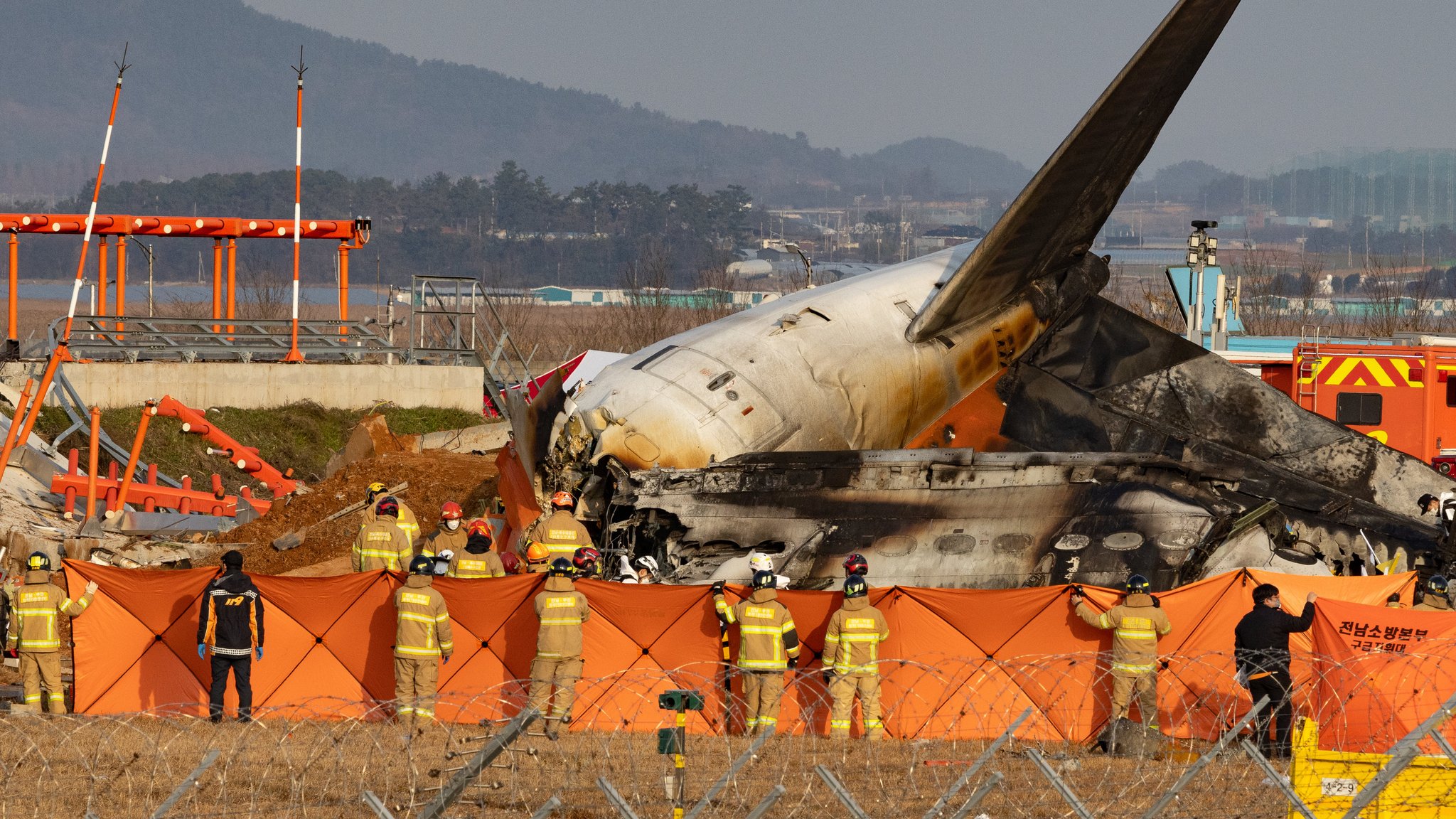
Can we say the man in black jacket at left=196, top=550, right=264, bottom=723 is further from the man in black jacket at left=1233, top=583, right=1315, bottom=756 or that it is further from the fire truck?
the fire truck

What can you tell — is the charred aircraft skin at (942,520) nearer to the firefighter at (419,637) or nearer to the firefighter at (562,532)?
the firefighter at (562,532)

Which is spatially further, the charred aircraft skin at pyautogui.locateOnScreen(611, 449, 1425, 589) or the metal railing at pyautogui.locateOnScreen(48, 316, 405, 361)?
the metal railing at pyautogui.locateOnScreen(48, 316, 405, 361)

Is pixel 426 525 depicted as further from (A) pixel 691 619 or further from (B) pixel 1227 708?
(B) pixel 1227 708

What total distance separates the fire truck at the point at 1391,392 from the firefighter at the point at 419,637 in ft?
54.3

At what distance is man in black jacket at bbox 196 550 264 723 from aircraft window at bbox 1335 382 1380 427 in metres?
19.1

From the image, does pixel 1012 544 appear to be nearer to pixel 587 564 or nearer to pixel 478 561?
pixel 587 564

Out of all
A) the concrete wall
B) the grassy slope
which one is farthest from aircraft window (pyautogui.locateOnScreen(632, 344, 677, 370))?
the concrete wall

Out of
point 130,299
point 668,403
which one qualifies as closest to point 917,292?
point 668,403

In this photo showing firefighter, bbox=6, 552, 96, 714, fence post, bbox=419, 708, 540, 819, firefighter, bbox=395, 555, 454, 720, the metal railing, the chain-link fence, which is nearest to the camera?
fence post, bbox=419, 708, 540, 819

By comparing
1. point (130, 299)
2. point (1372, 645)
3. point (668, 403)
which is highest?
point (668, 403)

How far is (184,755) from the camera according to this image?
14609 mm

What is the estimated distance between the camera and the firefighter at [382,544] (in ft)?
60.7

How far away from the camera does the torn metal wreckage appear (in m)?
18.7

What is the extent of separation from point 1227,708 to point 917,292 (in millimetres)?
9246
